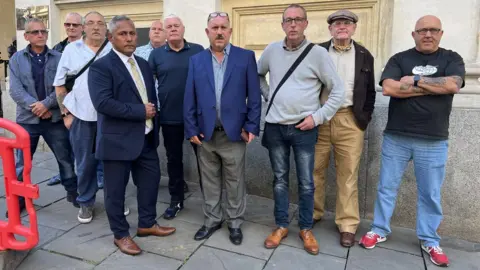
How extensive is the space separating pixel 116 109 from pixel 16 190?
2.94 ft

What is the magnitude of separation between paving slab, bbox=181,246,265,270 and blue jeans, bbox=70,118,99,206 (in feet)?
4.42

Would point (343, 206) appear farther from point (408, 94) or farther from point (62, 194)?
A: point (62, 194)

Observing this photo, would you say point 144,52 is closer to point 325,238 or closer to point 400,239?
point 325,238

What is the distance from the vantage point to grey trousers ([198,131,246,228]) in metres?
3.45

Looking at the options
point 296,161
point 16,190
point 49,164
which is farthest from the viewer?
point 49,164

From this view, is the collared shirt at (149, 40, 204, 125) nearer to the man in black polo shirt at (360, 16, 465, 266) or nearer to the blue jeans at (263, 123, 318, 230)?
the blue jeans at (263, 123, 318, 230)

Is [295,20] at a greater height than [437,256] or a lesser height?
greater

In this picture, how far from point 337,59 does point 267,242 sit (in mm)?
1716

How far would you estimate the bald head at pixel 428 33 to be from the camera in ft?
10.1

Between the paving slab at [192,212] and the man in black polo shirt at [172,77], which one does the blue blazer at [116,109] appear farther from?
the paving slab at [192,212]

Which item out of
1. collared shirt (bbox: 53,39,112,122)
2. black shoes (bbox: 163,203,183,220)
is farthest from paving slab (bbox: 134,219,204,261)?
collared shirt (bbox: 53,39,112,122)

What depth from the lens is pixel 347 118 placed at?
350 centimetres

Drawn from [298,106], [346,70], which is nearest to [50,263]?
Answer: [298,106]

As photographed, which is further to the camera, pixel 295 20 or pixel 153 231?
pixel 153 231
